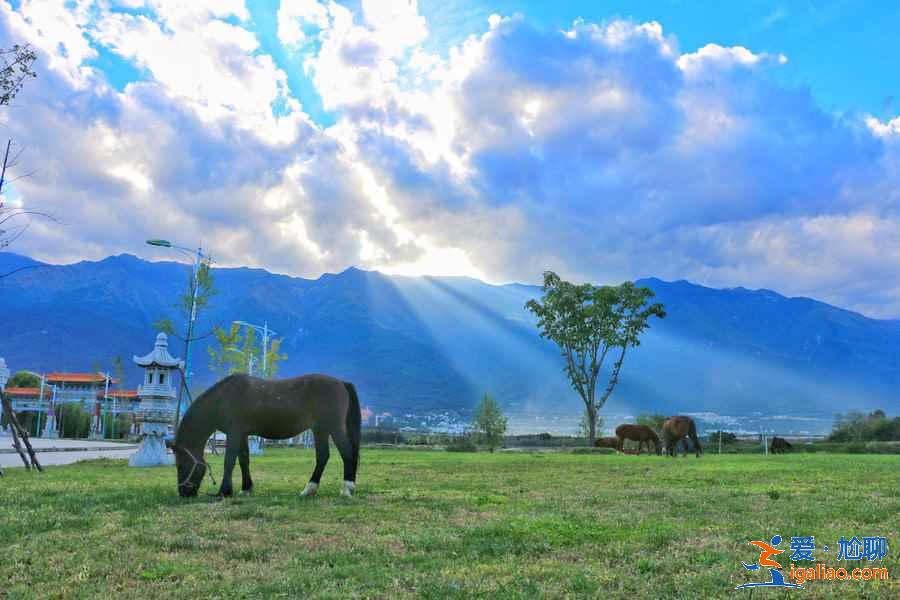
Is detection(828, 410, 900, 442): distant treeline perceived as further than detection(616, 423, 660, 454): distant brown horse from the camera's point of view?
Yes

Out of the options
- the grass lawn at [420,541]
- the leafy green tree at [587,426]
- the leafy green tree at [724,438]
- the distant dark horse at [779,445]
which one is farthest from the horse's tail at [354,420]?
the leafy green tree at [587,426]

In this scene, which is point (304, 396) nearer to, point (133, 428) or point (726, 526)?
point (726, 526)

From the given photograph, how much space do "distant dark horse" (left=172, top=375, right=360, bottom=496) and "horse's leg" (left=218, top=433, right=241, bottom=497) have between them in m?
0.02

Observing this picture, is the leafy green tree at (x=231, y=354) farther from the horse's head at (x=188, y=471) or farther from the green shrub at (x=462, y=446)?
the horse's head at (x=188, y=471)

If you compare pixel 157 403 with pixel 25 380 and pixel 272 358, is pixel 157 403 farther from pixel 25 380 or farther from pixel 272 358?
pixel 25 380

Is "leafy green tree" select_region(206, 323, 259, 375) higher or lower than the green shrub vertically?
higher

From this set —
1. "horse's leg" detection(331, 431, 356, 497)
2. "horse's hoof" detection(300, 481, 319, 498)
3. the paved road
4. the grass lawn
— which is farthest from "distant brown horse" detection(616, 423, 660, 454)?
"horse's hoof" detection(300, 481, 319, 498)

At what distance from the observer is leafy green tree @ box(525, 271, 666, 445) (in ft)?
199

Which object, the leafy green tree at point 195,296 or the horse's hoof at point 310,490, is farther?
the leafy green tree at point 195,296

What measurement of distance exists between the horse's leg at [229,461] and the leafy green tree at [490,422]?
45.5 metres

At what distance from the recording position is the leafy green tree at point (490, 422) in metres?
58.3

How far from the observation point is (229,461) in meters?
13.0

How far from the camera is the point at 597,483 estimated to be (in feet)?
55.5

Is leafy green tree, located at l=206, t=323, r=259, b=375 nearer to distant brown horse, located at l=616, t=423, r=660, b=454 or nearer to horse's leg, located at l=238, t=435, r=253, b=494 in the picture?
distant brown horse, located at l=616, t=423, r=660, b=454
